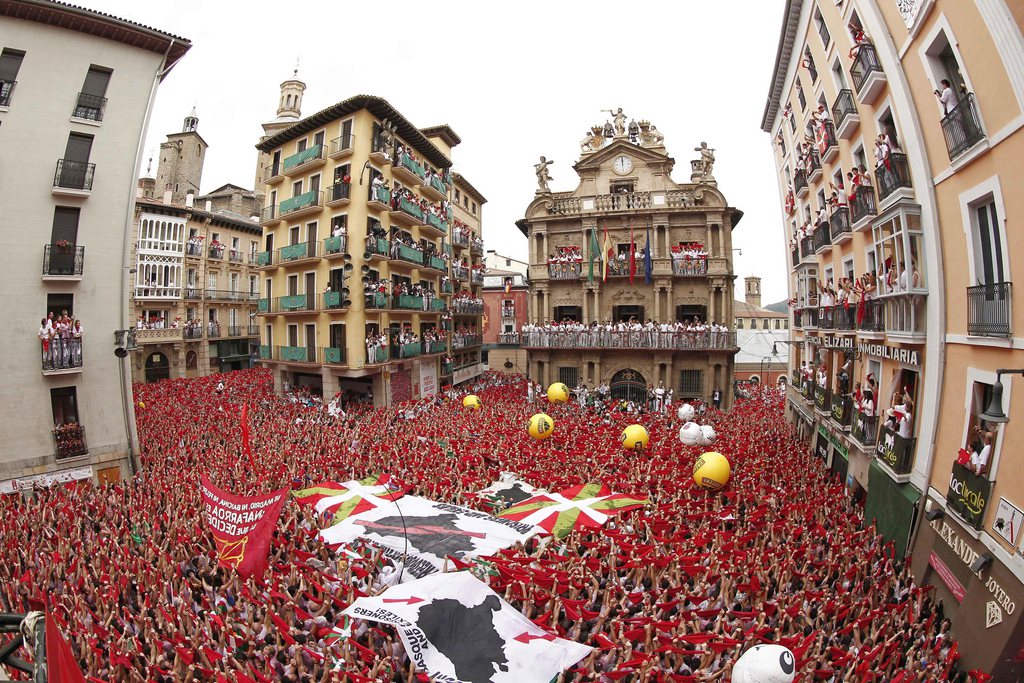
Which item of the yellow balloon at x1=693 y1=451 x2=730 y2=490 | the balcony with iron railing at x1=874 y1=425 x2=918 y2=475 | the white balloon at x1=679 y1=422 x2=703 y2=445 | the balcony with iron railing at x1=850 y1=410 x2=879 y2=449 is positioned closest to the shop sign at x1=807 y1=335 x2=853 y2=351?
the balcony with iron railing at x1=850 y1=410 x2=879 y2=449

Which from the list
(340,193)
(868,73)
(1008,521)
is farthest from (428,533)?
(340,193)

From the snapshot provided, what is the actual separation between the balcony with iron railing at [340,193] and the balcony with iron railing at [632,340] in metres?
13.2

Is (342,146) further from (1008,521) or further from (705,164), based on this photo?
(1008,521)

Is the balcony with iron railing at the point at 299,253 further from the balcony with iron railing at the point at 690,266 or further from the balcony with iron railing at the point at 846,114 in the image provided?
the balcony with iron railing at the point at 846,114

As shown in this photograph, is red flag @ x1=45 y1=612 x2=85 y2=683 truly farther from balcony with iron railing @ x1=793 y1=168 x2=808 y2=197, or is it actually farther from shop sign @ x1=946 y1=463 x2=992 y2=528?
balcony with iron railing @ x1=793 y1=168 x2=808 y2=197

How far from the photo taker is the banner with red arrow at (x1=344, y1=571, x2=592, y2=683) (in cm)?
656

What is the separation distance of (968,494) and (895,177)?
24.0 ft

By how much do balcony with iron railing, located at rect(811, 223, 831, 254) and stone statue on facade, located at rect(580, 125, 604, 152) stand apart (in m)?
16.6

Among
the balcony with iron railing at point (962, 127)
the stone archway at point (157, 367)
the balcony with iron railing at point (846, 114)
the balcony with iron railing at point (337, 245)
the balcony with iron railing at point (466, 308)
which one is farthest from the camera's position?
the balcony with iron railing at point (466, 308)

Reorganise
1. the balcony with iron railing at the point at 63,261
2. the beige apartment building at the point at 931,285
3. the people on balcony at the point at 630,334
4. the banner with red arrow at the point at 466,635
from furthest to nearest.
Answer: the people on balcony at the point at 630,334, the balcony with iron railing at the point at 63,261, the beige apartment building at the point at 931,285, the banner with red arrow at the point at 466,635

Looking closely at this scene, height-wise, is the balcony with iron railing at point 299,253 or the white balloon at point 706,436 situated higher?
the balcony with iron railing at point 299,253

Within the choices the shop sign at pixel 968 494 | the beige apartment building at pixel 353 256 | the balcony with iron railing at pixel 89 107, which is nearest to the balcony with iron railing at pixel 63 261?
the balcony with iron railing at pixel 89 107

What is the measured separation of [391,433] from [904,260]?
16.8m

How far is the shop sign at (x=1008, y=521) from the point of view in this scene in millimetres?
7961
